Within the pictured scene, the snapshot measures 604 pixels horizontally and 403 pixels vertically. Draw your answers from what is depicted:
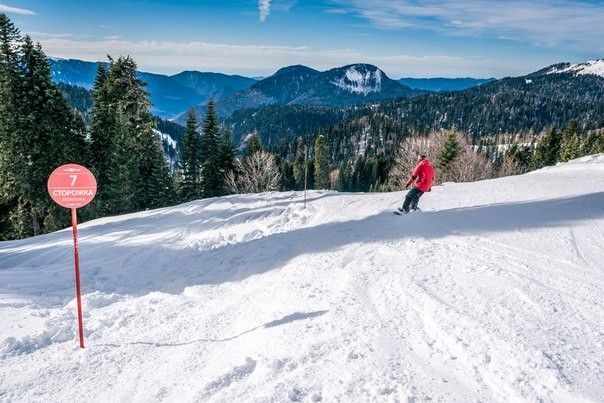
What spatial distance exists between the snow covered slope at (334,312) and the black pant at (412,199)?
1.69 feet

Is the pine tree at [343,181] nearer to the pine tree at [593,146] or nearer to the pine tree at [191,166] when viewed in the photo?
the pine tree at [593,146]

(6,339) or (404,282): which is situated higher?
(404,282)

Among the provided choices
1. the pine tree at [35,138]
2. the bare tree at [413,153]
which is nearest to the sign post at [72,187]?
the pine tree at [35,138]

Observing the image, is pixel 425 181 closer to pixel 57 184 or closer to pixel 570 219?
pixel 570 219

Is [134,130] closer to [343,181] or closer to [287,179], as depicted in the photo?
[287,179]

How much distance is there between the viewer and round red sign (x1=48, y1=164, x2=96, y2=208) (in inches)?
238

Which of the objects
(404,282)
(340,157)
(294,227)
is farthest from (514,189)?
(340,157)

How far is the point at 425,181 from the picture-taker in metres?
12.6

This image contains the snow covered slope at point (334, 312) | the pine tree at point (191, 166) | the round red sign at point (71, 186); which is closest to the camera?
the snow covered slope at point (334, 312)

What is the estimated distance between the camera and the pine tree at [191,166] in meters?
42.8

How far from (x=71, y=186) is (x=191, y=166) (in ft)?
125

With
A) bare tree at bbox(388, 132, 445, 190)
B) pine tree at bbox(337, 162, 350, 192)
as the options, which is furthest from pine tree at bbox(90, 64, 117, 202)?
pine tree at bbox(337, 162, 350, 192)

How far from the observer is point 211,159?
42781 mm

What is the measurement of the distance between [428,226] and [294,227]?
4938mm
